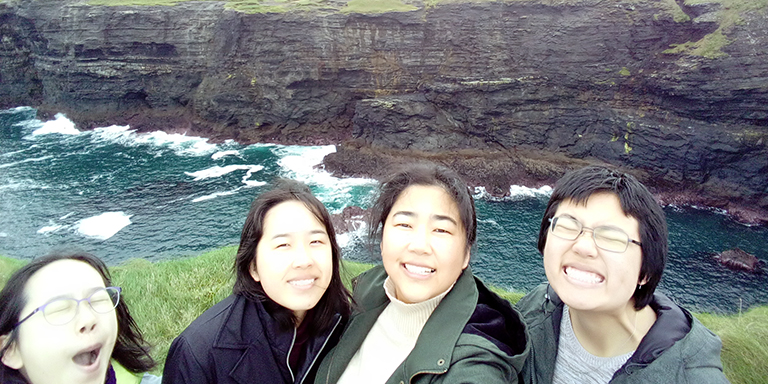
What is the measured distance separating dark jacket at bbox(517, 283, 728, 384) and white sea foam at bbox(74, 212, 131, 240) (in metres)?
24.4

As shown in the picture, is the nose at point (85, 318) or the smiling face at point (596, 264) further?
the smiling face at point (596, 264)

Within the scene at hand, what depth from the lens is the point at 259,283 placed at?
10.9ft

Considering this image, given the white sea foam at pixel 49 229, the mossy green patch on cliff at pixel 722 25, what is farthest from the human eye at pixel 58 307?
the mossy green patch on cliff at pixel 722 25

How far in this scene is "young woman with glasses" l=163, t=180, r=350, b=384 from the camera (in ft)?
9.64

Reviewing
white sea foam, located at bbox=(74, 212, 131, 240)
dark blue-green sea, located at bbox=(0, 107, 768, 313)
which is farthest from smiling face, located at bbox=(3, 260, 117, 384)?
white sea foam, located at bbox=(74, 212, 131, 240)

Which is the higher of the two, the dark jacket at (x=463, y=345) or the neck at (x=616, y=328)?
the dark jacket at (x=463, y=345)

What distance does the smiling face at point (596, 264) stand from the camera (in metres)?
2.82

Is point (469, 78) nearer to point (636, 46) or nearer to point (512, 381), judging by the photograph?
point (636, 46)

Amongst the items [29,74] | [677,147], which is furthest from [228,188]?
[29,74]

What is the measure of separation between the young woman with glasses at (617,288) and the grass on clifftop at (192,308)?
2.58 meters

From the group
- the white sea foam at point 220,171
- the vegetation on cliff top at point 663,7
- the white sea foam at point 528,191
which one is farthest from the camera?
the white sea foam at point 220,171

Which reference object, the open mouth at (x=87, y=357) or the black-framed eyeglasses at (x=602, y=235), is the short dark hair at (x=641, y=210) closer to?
the black-framed eyeglasses at (x=602, y=235)

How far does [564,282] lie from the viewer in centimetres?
296

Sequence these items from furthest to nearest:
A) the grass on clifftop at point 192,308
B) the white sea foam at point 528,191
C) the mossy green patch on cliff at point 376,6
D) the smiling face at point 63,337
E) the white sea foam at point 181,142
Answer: the mossy green patch on cliff at point 376,6 < the white sea foam at point 181,142 < the white sea foam at point 528,191 < the grass on clifftop at point 192,308 < the smiling face at point 63,337
